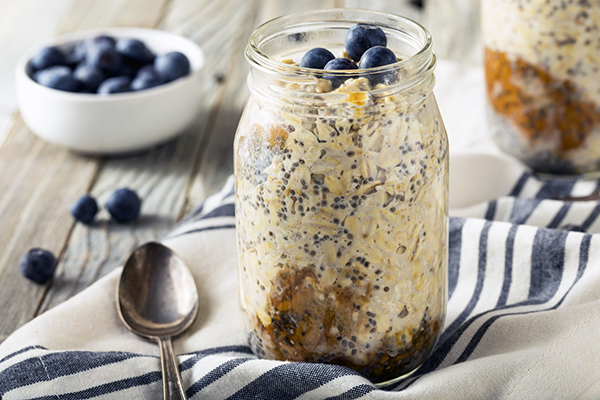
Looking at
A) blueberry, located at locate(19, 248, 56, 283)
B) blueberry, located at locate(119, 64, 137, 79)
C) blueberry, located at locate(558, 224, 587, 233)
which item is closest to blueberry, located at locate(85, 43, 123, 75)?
blueberry, located at locate(119, 64, 137, 79)

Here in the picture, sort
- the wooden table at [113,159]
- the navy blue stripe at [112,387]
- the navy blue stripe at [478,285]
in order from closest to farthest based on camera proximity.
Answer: the navy blue stripe at [112,387], the navy blue stripe at [478,285], the wooden table at [113,159]

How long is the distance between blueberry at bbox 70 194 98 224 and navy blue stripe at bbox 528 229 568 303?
0.74 metres

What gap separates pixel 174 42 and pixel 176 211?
0.49m

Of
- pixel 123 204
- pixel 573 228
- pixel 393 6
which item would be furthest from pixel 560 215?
pixel 393 6

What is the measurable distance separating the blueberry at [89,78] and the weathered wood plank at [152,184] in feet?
0.53

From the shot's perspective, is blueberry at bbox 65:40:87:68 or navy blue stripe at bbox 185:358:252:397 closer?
navy blue stripe at bbox 185:358:252:397

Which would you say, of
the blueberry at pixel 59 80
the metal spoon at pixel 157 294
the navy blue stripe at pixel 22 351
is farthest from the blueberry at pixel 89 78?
the navy blue stripe at pixel 22 351

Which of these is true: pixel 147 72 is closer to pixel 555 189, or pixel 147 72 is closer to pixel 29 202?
pixel 29 202

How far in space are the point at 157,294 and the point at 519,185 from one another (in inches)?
25.5

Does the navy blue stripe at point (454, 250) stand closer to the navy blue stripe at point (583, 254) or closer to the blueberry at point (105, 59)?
the navy blue stripe at point (583, 254)

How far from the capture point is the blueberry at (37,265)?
1.05 m

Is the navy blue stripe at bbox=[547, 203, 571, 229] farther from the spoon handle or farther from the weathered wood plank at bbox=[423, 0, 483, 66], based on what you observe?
the weathered wood plank at bbox=[423, 0, 483, 66]

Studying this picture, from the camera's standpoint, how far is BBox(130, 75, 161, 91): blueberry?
56.2 inches

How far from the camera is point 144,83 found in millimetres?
1431
